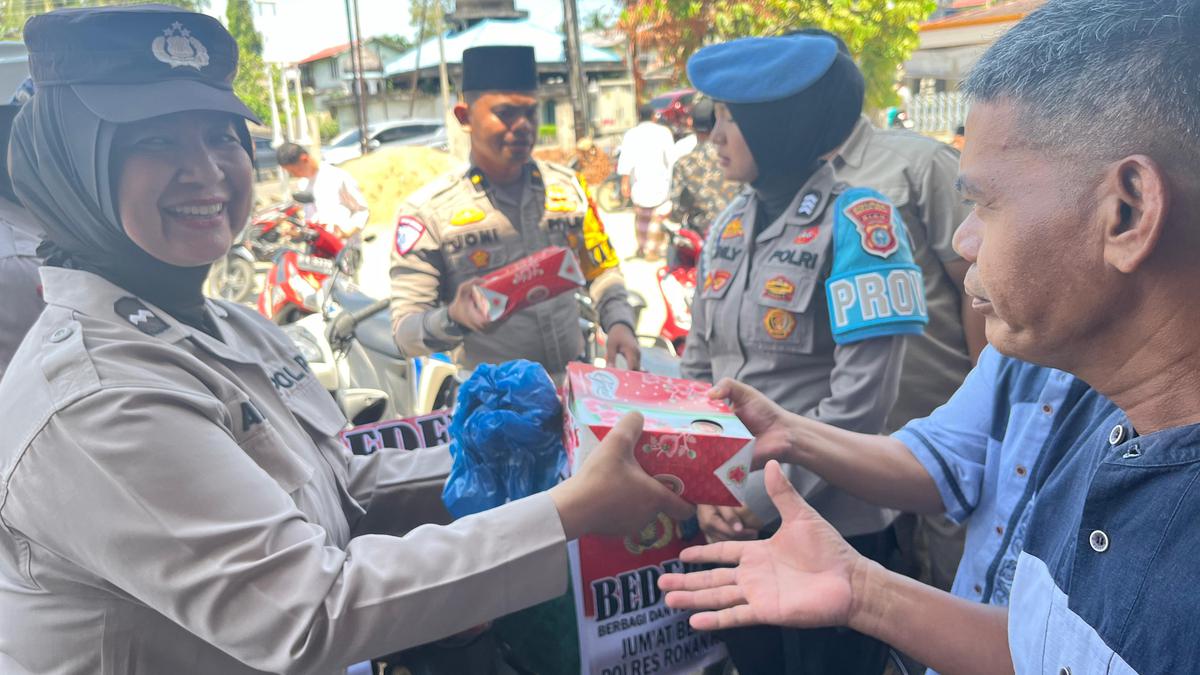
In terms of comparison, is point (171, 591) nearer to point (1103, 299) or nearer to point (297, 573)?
point (297, 573)

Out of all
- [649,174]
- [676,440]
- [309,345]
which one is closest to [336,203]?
[649,174]

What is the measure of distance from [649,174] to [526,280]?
27.3 feet

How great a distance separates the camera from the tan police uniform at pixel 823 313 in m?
2.11

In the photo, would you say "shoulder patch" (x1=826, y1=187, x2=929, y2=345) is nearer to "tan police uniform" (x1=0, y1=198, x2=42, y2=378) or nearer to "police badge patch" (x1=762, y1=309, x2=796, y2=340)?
"police badge patch" (x1=762, y1=309, x2=796, y2=340)

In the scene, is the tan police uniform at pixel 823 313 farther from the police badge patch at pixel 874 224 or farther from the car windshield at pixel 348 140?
the car windshield at pixel 348 140

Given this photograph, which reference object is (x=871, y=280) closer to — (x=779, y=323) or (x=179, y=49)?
(x=779, y=323)

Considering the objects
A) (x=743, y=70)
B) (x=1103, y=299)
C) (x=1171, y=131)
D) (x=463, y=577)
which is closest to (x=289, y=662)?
(x=463, y=577)

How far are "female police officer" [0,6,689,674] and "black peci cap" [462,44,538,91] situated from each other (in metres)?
1.90

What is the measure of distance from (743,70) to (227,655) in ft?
6.49

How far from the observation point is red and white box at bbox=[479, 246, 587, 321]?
255 centimetres

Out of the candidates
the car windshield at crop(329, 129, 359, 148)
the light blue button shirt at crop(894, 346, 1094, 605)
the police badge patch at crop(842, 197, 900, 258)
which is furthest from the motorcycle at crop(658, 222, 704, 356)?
the car windshield at crop(329, 129, 359, 148)

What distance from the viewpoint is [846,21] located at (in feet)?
30.5

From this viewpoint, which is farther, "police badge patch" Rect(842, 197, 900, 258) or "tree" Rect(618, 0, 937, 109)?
"tree" Rect(618, 0, 937, 109)

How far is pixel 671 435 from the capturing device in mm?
1424
